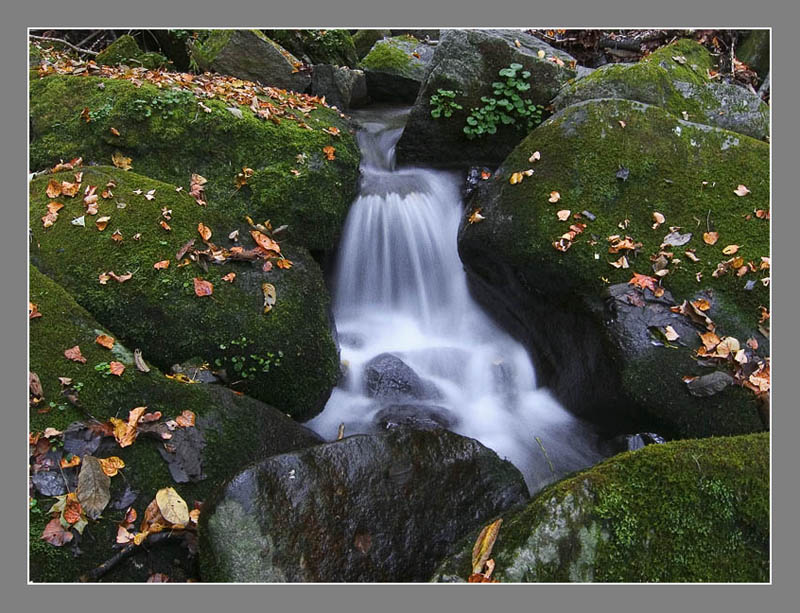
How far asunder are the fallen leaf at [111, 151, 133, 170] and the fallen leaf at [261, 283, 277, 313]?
239 cm

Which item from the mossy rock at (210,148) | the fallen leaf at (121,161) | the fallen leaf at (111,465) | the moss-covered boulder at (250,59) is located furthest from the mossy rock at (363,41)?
the fallen leaf at (111,465)

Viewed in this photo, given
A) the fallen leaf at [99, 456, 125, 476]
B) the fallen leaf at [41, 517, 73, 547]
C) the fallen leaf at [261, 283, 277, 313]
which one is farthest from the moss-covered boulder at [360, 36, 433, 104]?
the fallen leaf at [41, 517, 73, 547]

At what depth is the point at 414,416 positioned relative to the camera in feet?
15.8

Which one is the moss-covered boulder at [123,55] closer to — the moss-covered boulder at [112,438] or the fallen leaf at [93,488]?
the moss-covered boulder at [112,438]

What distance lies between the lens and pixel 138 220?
4.59 meters

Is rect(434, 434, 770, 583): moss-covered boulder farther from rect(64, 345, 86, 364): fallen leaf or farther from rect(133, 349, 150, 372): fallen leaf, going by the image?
rect(64, 345, 86, 364): fallen leaf

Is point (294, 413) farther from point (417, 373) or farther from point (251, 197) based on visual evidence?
point (251, 197)

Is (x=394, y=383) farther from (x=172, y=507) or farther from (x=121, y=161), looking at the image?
(x=121, y=161)

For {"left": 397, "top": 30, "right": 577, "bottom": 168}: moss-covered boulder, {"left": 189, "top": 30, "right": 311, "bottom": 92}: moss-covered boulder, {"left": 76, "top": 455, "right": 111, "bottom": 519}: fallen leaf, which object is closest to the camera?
{"left": 76, "top": 455, "right": 111, "bottom": 519}: fallen leaf

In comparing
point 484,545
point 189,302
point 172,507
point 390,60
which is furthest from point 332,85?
point 484,545

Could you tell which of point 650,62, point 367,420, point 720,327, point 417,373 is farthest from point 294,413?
point 650,62

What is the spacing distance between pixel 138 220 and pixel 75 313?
42.5 inches

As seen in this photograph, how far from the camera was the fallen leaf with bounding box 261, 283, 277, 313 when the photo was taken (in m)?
4.35

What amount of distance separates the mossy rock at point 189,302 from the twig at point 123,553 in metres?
1.36
